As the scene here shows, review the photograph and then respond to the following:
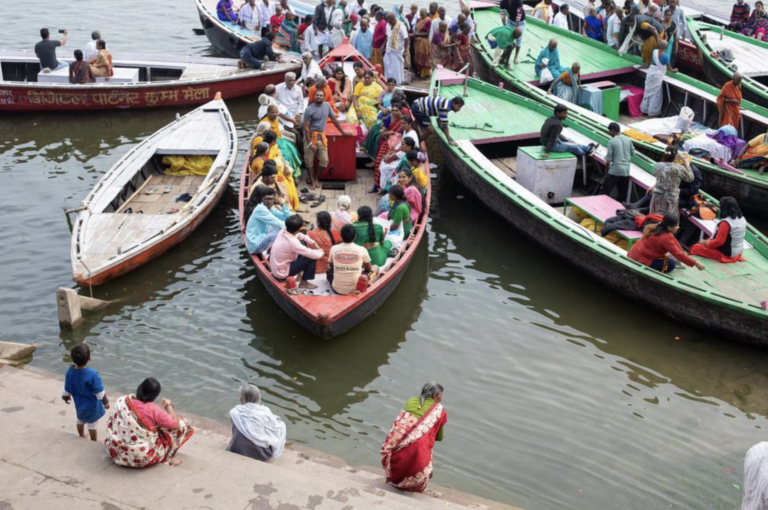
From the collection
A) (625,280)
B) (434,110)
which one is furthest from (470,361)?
(434,110)

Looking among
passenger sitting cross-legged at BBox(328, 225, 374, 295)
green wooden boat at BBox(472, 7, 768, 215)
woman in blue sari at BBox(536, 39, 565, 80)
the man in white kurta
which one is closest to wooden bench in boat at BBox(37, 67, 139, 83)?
the man in white kurta

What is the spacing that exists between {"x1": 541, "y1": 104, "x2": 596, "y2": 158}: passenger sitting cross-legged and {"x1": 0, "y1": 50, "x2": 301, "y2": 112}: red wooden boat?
317 inches

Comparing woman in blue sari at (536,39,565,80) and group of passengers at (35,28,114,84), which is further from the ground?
woman in blue sari at (536,39,565,80)

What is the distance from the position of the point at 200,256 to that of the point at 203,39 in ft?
46.0

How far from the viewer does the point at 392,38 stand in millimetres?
18703

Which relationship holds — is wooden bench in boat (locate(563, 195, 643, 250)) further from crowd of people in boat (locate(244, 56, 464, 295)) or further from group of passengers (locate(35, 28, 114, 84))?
group of passengers (locate(35, 28, 114, 84))

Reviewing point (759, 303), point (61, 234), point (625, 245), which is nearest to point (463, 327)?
point (625, 245)

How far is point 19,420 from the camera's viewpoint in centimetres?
826

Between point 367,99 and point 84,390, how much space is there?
9.10 m

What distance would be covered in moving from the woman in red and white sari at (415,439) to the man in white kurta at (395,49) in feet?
42.4

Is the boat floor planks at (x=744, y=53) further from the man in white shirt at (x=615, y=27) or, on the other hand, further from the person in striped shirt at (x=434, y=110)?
the person in striped shirt at (x=434, y=110)

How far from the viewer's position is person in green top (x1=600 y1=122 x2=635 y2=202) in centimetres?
1297

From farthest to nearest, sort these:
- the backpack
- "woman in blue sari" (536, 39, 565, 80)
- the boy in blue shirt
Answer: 1. "woman in blue sari" (536, 39, 565, 80)
2. the backpack
3. the boy in blue shirt

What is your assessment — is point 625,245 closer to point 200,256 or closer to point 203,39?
point 200,256
